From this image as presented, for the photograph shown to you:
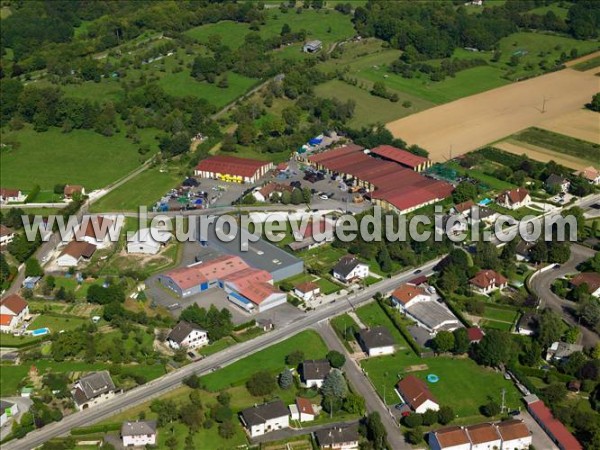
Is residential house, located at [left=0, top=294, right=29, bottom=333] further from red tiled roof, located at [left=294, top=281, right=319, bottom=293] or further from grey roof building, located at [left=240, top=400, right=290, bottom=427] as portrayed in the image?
grey roof building, located at [left=240, top=400, right=290, bottom=427]

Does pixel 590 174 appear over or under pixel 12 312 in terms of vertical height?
over

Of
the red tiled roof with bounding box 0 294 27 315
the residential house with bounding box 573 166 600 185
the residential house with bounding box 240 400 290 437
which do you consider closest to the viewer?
the residential house with bounding box 240 400 290 437

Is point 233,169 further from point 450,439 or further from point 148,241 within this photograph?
point 450,439

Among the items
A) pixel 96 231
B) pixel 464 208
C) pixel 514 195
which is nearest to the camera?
pixel 96 231

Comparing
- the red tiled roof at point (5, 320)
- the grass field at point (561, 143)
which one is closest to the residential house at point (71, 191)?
the red tiled roof at point (5, 320)

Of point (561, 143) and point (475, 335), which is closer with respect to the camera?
point (475, 335)

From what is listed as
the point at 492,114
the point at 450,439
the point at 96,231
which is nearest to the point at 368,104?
the point at 492,114

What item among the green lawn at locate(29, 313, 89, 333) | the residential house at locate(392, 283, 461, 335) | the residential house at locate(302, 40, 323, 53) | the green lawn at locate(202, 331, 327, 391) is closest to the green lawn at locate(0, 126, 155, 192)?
the green lawn at locate(29, 313, 89, 333)
